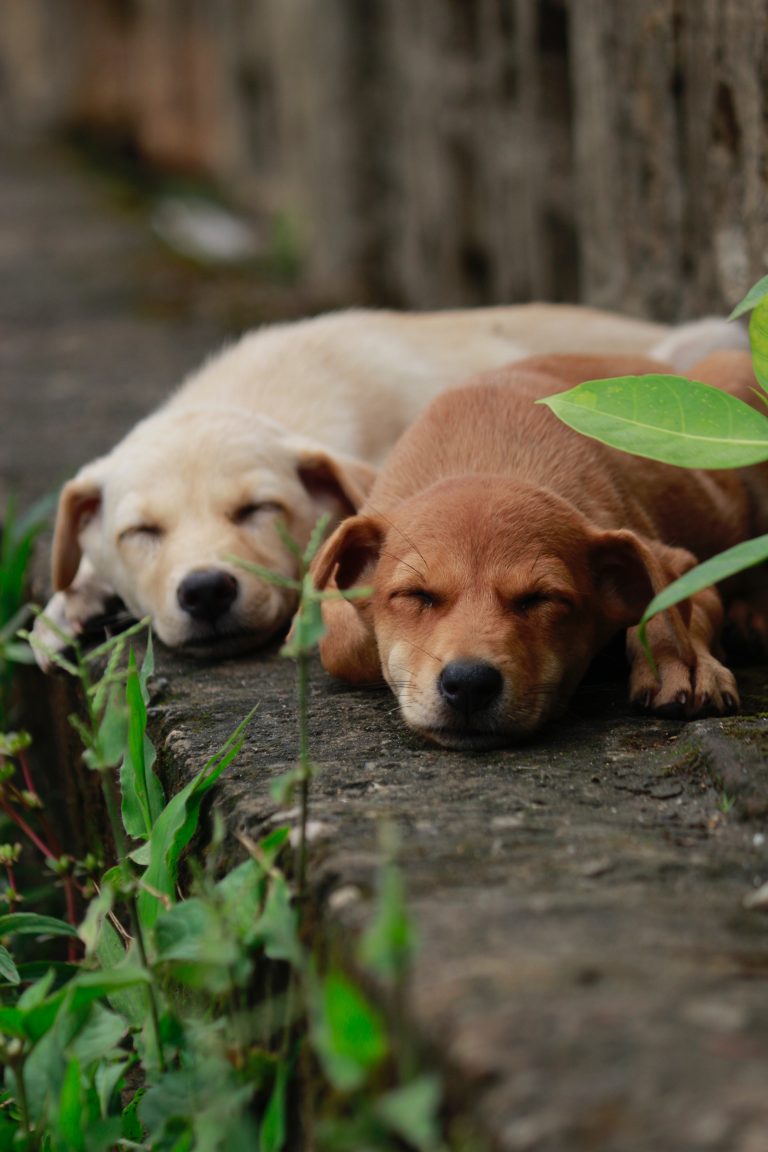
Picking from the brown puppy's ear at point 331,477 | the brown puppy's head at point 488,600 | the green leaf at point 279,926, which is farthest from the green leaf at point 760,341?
the brown puppy's ear at point 331,477

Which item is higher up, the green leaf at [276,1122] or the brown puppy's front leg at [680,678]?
the brown puppy's front leg at [680,678]

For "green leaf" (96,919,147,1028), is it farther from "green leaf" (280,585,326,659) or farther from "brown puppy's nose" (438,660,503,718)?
"brown puppy's nose" (438,660,503,718)

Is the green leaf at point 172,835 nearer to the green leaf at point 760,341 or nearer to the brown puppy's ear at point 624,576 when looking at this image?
the brown puppy's ear at point 624,576

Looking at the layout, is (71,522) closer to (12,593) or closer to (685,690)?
(12,593)

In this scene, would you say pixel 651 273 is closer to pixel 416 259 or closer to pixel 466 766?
pixel 466 766

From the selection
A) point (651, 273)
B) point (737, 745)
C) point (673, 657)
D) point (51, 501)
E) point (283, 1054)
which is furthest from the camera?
point (651, 273)

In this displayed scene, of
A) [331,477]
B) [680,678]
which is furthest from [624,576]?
[331,477]

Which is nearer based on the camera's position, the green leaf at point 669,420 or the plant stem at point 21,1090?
the plant stem at point 21,1090

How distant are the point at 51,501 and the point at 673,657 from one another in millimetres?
2251

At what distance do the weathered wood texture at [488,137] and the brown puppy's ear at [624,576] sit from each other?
1.29 m

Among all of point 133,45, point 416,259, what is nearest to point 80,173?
point 133,45

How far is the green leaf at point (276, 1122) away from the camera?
1878 mm

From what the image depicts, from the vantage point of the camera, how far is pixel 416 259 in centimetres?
870

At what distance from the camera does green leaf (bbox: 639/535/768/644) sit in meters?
2.06
